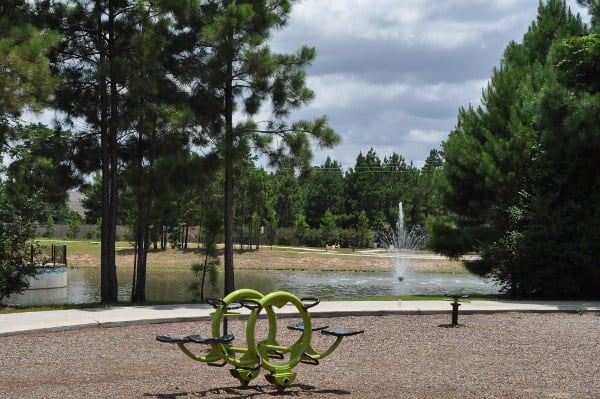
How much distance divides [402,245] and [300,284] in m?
25.2

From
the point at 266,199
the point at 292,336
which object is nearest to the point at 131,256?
the point at 266,199

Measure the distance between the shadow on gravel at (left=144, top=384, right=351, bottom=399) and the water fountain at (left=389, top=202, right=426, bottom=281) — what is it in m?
24.1

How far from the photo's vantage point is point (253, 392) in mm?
6809

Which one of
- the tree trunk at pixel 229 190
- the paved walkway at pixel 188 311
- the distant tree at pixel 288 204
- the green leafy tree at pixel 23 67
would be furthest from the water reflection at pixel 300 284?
the distant tree at pixel 288 204

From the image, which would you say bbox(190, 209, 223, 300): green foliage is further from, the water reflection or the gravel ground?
the gravel ground

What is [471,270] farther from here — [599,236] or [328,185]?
[328,185]

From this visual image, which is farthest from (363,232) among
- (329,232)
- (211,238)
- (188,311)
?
(188,311)

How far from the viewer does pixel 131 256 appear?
43344mm

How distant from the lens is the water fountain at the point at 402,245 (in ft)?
119

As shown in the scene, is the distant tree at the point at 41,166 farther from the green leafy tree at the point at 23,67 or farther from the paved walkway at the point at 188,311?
the paved walkway at the point at 188,311

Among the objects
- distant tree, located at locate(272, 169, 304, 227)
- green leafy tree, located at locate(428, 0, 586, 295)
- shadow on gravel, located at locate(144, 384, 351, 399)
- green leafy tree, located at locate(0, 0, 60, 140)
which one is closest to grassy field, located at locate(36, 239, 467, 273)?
green leafy tree, located at locate(428, 0, 586, 295)

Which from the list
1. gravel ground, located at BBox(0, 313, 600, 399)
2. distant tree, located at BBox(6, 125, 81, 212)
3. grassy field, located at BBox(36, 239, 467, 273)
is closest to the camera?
gravel ground, located at BBox(0, 313, 600, 399)

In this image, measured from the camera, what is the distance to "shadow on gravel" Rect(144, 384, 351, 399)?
6.59 metres

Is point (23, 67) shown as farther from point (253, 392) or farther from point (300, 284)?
point (300, 284)
